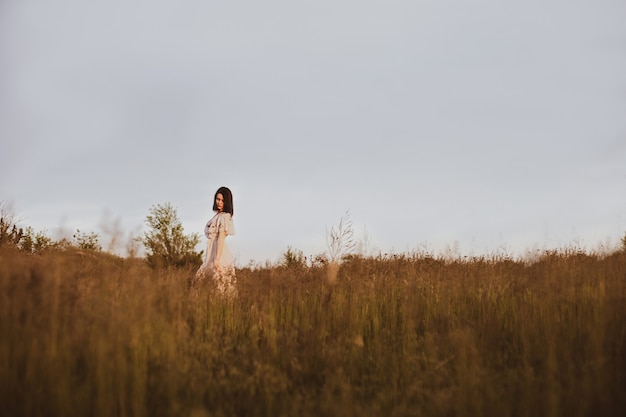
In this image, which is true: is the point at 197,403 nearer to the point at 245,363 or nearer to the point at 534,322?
the point at 245,363

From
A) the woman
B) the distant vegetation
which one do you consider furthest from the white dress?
the distant vegetation

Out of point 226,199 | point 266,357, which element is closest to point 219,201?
point 226,199

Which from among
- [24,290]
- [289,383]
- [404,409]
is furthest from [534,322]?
[24,290]

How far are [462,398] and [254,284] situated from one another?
3.67m

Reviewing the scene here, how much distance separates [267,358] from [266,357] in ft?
0.20

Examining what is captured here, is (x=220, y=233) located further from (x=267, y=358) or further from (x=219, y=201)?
(x=267, y=358)

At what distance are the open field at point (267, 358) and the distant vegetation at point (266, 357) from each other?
0.04 ft

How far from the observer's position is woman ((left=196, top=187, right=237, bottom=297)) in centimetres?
872

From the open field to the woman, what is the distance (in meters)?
3.26

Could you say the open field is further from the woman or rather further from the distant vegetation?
the woman

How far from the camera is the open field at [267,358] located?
10.0ft

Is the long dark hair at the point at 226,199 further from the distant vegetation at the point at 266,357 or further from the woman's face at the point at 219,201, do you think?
the distant vegetation at the point at 266,357

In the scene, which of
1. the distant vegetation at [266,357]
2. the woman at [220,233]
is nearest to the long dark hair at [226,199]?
the woman at [220,233]

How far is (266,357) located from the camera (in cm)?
399
